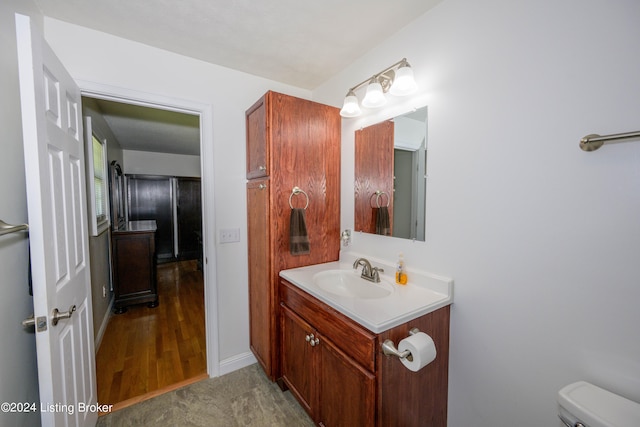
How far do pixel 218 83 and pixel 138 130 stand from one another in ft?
7.90

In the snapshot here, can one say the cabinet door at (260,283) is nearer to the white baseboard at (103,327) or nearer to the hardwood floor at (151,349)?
the hardwood floor at (151,349)

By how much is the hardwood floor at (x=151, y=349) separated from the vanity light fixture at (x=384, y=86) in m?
2.35

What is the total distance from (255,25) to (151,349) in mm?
2808

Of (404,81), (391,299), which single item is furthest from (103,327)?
(404,81)

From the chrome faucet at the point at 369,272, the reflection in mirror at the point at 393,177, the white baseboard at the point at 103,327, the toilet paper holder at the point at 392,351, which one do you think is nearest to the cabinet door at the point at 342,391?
the toilet paper holder at the point at 392,351

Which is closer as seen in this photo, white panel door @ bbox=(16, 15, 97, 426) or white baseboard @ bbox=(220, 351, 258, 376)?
white panel door @ bbox=(16, 15, 97, 426)

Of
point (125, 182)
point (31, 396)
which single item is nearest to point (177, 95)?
point (31, 396)

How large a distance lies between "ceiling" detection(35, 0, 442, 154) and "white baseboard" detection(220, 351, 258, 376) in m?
2.35

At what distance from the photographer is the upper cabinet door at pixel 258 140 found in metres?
1.70

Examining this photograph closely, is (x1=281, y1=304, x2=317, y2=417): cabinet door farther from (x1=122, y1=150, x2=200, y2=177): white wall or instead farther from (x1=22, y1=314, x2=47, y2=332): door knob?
(x1=122, y1=150, x2=200, y2=177): white wall

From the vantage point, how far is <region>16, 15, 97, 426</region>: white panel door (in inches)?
35.5

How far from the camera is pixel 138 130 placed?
3.59m

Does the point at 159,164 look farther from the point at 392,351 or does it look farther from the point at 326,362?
the point at 392,351

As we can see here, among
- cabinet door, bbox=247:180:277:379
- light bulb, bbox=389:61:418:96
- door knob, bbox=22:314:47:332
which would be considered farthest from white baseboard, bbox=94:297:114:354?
light bulb, bbox=389:61:418:96
